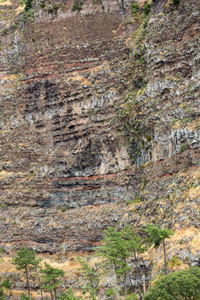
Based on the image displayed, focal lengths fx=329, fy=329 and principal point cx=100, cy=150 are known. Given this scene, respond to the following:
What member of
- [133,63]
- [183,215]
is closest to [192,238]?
[183,215]

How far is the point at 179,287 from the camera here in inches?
Result: 704

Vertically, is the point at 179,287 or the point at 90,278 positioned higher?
the point at 179,287

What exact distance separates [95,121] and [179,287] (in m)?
23.3

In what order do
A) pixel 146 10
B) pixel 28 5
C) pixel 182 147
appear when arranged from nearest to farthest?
pixel 182 147, pixel 146 10, pixel 28 5

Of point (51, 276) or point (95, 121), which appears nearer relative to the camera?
point (51, 276)

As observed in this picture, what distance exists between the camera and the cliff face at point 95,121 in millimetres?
30164

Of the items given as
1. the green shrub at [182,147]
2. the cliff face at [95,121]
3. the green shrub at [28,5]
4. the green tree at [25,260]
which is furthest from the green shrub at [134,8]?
the green tree at [25,260]

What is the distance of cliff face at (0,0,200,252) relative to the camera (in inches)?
1188

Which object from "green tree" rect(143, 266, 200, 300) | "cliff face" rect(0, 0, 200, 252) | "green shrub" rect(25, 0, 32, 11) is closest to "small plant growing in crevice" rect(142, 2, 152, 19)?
"cliff face" rect(0, 0, 200, 252)

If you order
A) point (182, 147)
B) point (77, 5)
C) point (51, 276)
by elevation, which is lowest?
point (51, 276)

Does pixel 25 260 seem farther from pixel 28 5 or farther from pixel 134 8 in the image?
pixel 28 5

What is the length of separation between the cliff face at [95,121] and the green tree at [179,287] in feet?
19.1

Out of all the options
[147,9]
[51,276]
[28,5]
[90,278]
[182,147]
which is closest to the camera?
[90,278]

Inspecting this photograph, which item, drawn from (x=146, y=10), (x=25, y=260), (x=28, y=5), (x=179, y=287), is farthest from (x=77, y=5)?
(x=179, y=287)
